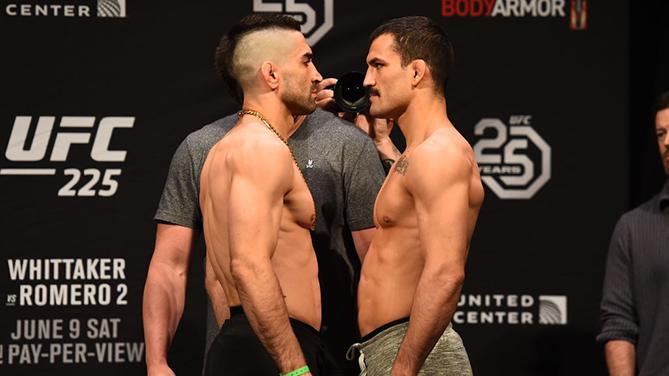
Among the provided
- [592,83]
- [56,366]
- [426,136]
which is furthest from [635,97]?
[56,366]

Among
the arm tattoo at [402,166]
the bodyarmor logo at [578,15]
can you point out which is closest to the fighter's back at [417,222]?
the arm tattoo at [402,166]

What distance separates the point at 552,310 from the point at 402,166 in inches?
53.7

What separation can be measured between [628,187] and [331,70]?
3.82 feet

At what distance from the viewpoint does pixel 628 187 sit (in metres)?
3.69

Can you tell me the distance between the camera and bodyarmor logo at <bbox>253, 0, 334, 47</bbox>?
3.53m

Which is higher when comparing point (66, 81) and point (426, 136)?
point (66, 81)

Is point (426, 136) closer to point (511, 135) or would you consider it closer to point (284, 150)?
point (284, 150)

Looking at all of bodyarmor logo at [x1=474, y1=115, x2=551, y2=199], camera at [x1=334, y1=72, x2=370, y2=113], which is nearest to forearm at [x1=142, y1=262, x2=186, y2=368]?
camera at [x1=334, y1=72, x2=370, y2=113]

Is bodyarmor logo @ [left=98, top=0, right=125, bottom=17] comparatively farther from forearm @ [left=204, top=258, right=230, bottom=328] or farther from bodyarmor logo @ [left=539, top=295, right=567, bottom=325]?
bodyarmor logo @ [left=539, top=295, right=567, bottom=325]

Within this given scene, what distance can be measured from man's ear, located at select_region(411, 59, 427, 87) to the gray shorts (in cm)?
62

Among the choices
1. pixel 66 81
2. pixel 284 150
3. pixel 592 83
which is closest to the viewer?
pixel 284 150

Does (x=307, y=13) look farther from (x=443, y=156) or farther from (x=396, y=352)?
(x=396, y=352)

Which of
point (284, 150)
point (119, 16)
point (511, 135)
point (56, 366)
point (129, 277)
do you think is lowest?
point (56, 366)

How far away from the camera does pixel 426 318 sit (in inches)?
93.0
